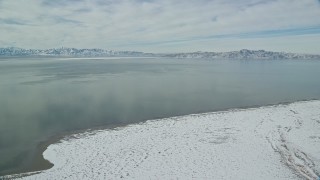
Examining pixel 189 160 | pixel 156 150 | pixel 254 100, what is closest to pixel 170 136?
pixel 156 150

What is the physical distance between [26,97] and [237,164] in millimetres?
26957

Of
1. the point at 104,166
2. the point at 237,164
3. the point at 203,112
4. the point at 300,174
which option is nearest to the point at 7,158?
the point at 104,166

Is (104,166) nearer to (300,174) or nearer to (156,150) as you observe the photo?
(156,150)

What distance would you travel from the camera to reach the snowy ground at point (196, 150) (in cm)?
1504

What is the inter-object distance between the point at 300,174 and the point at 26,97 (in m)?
29.8

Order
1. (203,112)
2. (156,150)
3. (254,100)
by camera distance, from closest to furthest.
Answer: (156,150) → (203,112) → (254,100)

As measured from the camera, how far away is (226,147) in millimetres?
18719

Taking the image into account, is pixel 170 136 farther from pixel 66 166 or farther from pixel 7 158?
pixel 7 158

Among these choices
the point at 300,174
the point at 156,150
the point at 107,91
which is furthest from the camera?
the point at 107,91

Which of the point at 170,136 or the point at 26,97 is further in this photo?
the point at 26,97

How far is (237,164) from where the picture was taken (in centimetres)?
1609

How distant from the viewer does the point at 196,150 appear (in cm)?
1816

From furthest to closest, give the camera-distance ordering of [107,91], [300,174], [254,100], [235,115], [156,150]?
[107,91] < [254,100] < [235,115] < [156,150] < [300,174]

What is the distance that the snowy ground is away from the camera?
15.0m
